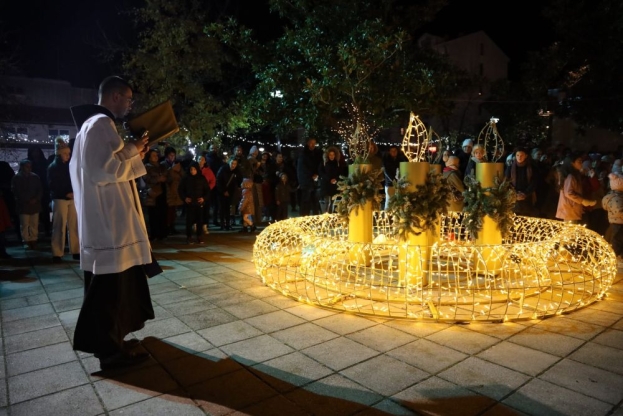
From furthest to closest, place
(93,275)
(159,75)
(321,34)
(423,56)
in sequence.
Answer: (423,56)
(159,75)
(321,34)
(93,275)

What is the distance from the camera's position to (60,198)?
7.38 meters

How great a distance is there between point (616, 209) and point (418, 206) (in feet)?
12.2

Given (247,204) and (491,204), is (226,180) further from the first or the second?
(491,204)

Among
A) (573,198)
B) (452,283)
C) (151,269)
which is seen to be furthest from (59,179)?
(573,198)

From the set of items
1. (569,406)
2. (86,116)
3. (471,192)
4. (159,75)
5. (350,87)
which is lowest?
(569,406)

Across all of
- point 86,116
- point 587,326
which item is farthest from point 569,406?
point 86,116

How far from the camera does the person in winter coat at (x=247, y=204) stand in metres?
10.2

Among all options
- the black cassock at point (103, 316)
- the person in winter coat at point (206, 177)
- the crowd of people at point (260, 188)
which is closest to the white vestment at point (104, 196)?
the black cassock at point (103, 316)

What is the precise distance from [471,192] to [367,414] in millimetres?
3645

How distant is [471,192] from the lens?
5730 mm

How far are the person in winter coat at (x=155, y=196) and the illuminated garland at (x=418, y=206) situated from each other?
5.54 m

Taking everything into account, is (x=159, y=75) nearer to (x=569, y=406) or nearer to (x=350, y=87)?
(x=350, y=87)

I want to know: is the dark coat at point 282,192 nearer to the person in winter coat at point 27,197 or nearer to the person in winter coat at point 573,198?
the person in winter coat at point 27,197

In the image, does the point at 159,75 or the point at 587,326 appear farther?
the point at 159,75
